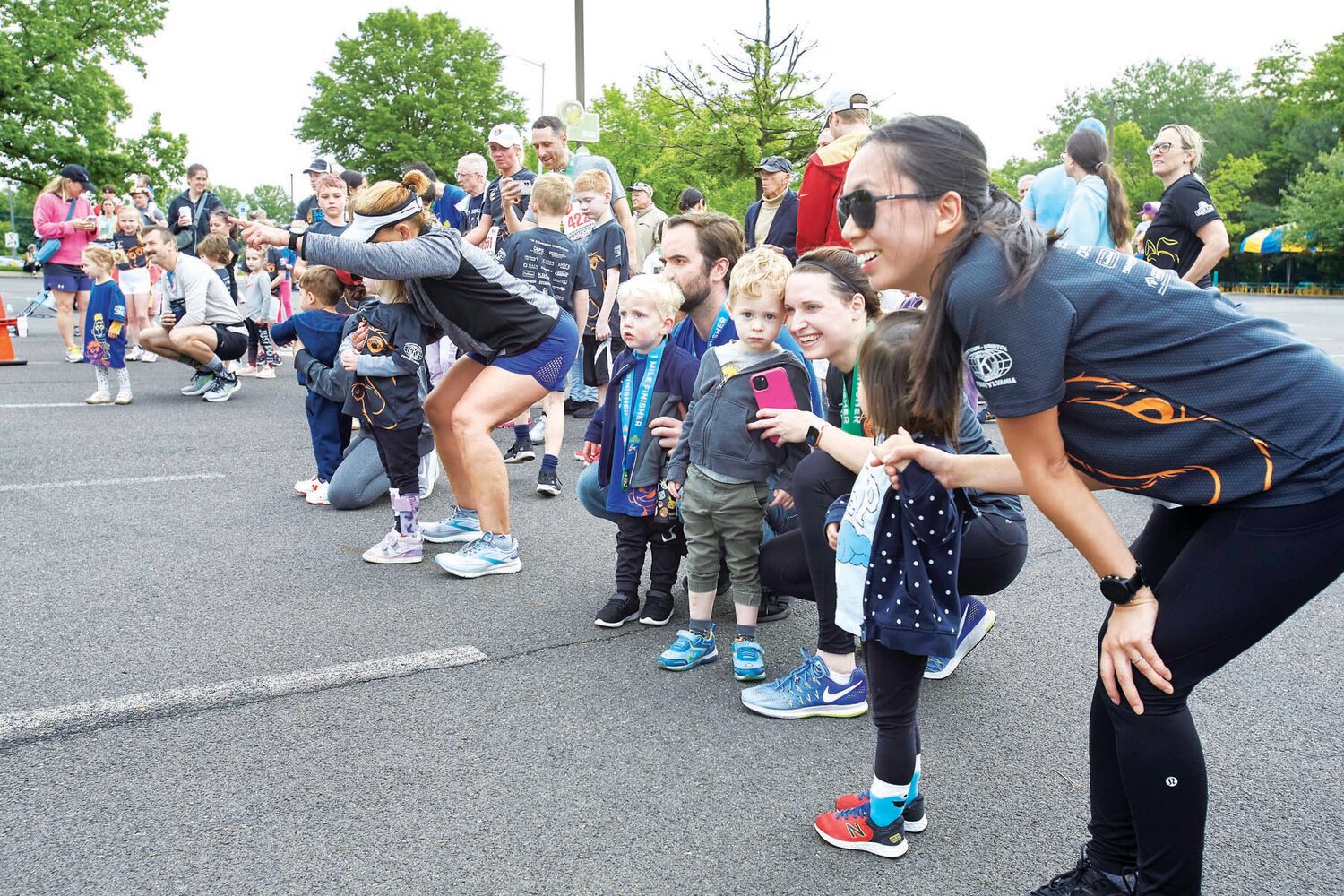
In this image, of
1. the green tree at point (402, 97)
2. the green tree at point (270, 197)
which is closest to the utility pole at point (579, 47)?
the green tree at point (402, 97)

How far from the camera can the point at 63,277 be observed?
12.2m

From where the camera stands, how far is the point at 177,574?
15.3 ft

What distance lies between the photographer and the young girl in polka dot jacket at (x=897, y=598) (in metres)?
2.43

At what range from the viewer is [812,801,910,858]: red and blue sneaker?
100.0 inches

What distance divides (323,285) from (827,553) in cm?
416

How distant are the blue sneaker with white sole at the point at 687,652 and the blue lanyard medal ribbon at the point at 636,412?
69 cm

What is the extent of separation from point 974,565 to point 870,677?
68 cm

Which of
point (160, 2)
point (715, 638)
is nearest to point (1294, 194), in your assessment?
point (160, 2)

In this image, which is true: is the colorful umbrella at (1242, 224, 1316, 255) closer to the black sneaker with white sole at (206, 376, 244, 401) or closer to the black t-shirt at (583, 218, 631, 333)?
the black t-shirt at (583, 218, 631, 333)

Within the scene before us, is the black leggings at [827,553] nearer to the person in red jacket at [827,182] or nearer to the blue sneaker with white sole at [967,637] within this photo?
the blue sneaker with white sole at [967,637]

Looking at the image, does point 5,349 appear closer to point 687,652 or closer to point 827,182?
point 827,182

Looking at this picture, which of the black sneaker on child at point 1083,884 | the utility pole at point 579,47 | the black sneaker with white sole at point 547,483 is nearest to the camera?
the black sneaker on child at point 1083,884

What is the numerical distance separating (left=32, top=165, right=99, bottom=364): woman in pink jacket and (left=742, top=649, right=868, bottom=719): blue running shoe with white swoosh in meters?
11.4

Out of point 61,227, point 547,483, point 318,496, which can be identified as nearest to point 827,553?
point 547,483
